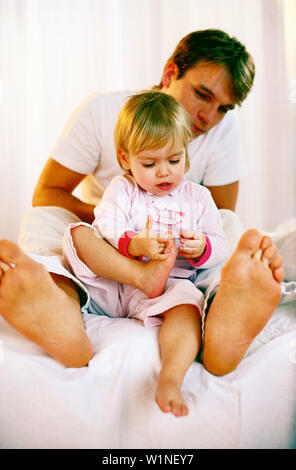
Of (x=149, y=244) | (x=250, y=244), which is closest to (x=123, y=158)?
(x=149, y=244)

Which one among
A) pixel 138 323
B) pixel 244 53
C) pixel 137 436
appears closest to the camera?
pixel 137 436

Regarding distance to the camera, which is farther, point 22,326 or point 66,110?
point 66,110

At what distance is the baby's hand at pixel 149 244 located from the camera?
2.37 ft

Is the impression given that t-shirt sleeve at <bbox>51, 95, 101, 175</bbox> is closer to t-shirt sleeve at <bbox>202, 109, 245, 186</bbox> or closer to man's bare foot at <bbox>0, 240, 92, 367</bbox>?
t-shirt sleeve at <bbox>202, 109, 245, 186</bbox>

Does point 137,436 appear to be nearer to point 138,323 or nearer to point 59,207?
point 138,323

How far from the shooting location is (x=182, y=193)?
2.60ft

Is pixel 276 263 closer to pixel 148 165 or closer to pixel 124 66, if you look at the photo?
pixel 148 165

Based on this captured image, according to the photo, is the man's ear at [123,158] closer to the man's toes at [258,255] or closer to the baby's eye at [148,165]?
the baby's eye at [148,165]

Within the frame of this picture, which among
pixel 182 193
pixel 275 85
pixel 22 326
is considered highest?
pixel 275 85

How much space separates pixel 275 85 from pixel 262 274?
0.47m

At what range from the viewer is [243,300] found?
651mm

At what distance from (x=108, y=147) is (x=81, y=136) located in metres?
0.07

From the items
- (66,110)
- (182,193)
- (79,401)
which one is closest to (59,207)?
(66,110)

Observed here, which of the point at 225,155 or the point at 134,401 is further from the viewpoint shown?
the point at 225,155
